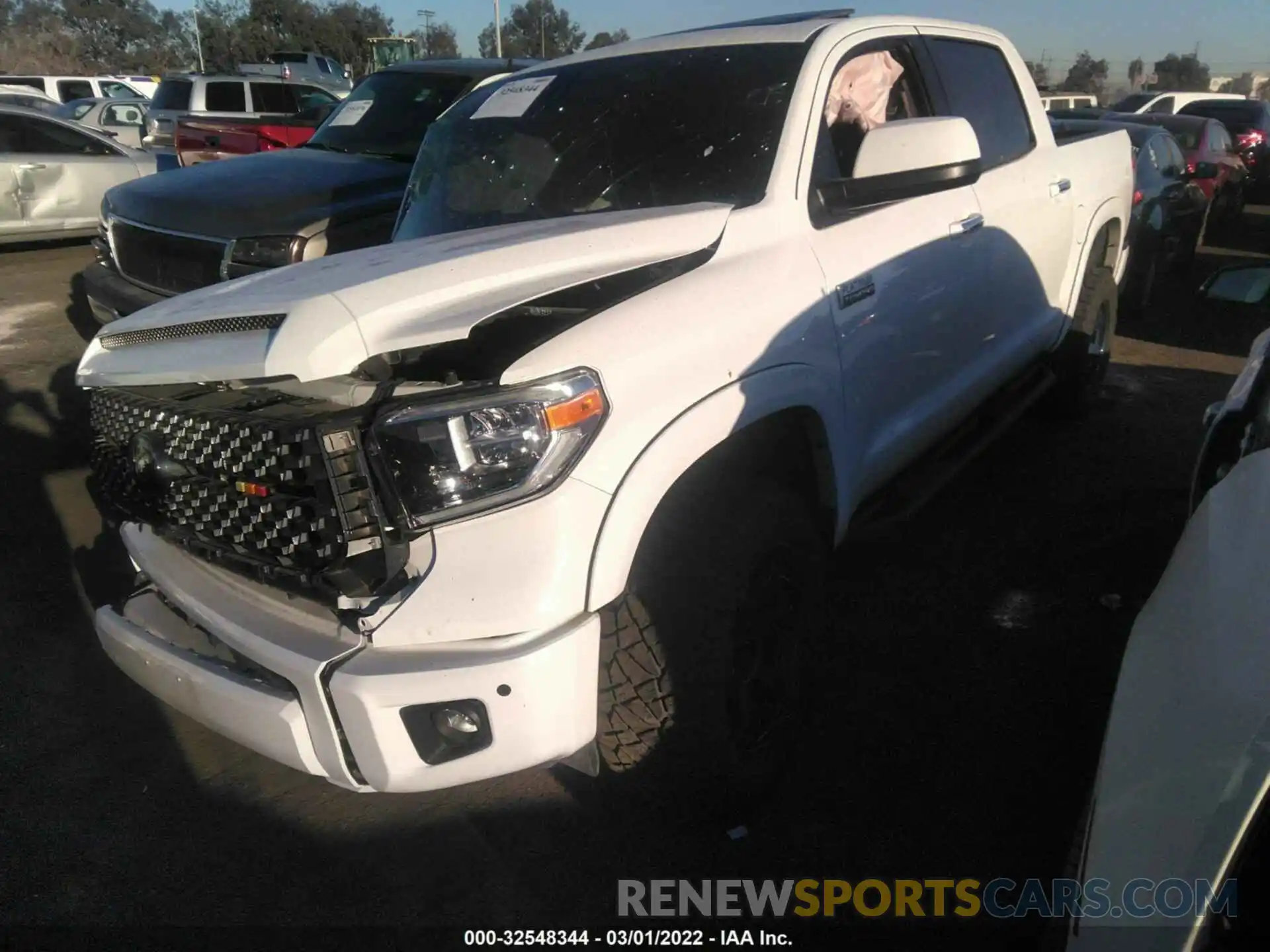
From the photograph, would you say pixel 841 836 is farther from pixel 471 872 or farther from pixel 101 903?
pixel 101 903

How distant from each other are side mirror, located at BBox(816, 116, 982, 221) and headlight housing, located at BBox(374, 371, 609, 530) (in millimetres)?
1317

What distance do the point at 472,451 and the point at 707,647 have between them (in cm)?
74

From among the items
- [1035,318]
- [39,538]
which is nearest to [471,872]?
[39,538]

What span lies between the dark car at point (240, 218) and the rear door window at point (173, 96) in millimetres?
10749

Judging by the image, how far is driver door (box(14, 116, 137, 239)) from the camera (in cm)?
979

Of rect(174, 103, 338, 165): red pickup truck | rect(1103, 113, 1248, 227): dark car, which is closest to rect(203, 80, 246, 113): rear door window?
rect(174, 103, 338, 165): red pickup truck

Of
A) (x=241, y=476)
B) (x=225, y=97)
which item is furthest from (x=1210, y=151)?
(x=225, y=97)

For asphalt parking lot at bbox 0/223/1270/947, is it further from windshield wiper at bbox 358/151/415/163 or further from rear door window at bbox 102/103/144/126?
rear door window at bbox 102/103/144/126

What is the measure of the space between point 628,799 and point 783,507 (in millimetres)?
822

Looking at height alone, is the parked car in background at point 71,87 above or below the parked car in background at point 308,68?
below

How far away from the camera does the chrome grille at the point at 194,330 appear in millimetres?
2053

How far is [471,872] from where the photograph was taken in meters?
2.51

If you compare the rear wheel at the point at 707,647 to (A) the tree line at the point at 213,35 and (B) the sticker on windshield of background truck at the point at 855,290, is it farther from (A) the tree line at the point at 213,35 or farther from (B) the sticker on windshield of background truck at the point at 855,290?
(A) the tree line at the point at 213,35

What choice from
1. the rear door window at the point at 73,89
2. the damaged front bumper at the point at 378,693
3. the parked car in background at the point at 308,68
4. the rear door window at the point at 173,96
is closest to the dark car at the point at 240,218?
the damaged front bumper at the point at 378,693
